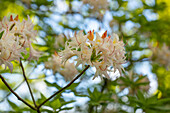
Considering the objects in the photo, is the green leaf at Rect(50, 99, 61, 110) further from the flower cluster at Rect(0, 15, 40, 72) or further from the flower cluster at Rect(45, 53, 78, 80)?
the flower cluster at Rect(45, 53, 78, 80)

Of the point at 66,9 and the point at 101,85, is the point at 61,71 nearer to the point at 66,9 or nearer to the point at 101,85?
the point at 101,85

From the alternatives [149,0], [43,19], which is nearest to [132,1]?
[149,0]

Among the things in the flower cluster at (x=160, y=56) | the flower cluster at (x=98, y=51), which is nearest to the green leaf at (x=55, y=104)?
the flower cluster at (x=98, y=51)

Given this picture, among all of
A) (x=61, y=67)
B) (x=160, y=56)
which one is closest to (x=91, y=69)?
(x=61, y=67)

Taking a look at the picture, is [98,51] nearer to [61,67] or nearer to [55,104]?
[55,104]

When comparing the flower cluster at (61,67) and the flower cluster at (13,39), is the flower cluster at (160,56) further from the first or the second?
the flower cluster at (13,39)

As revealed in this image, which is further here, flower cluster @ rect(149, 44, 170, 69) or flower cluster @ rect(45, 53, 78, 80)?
flower cluster @ rect(149, 44, 170, 69)

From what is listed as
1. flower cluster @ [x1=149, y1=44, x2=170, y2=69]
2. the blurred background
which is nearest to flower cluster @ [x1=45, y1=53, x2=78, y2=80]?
the blurred background
